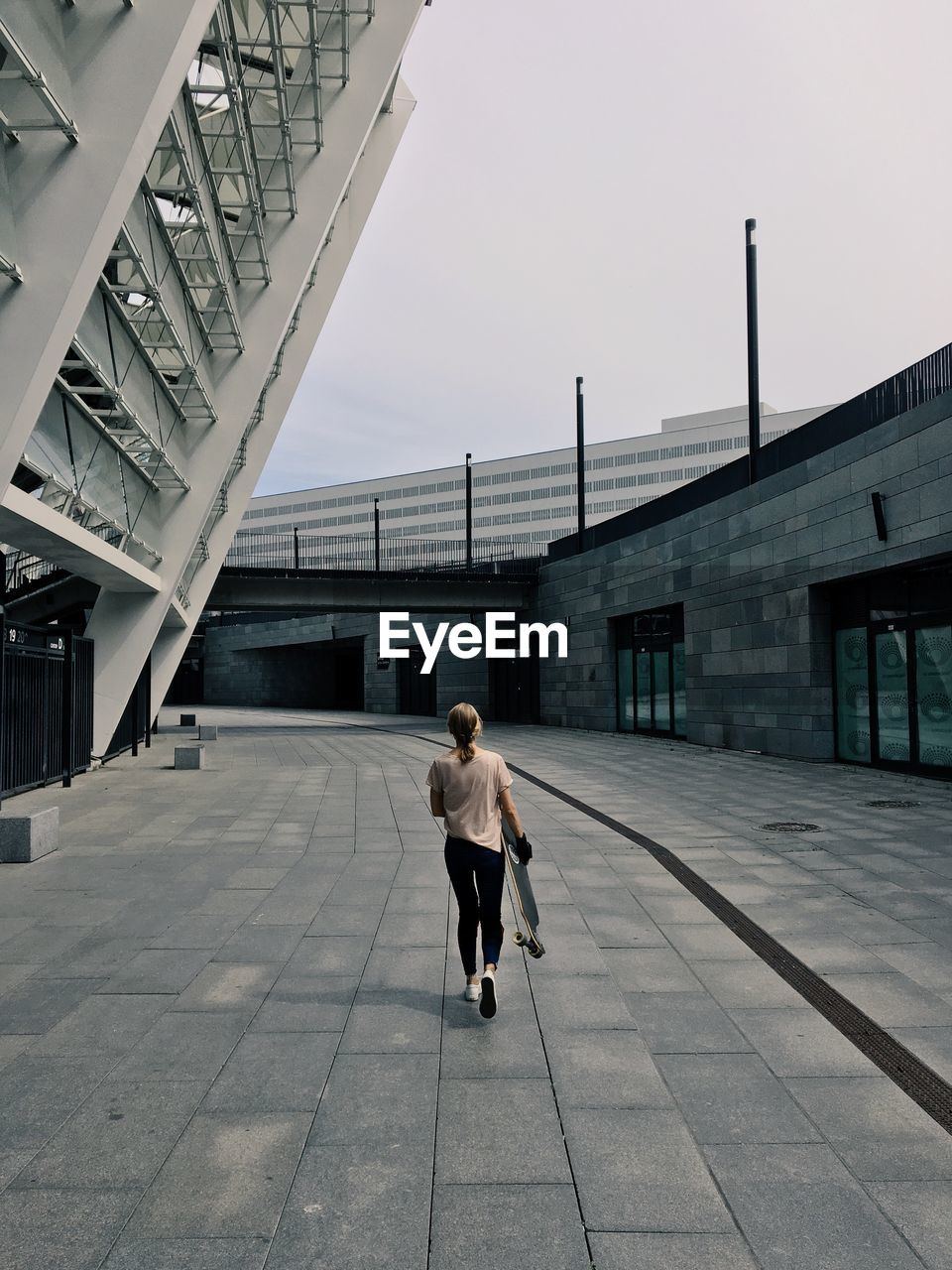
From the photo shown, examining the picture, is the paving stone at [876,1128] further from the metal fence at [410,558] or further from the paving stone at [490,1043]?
the metal fence at [410,558]

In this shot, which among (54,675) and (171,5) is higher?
(171,5)

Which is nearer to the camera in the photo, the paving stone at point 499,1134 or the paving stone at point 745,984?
the paving stone at point 499,1134

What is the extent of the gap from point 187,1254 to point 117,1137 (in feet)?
3.23

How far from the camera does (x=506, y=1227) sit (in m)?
3.22

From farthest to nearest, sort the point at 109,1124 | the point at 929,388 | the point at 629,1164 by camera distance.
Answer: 1. the point at 929,388
2. the point at 109,1124
3. the point at 629,1164

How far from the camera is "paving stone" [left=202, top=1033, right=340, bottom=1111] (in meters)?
4.23

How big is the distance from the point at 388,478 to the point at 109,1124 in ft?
393

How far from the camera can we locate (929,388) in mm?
14773

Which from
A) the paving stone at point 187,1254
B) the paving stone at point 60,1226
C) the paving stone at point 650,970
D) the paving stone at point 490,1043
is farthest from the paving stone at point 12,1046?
the paving stone at point 650,970

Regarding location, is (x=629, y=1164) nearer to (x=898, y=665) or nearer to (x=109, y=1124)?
(x=109, y=1124)

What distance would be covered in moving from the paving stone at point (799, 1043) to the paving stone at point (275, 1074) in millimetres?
2173

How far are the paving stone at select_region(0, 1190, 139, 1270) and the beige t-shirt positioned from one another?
2.45 meters

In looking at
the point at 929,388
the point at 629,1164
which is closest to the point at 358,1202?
the point at 629,1164
